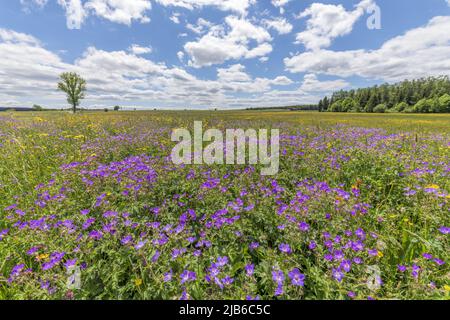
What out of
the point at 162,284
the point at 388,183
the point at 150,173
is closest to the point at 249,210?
the point at 162,284

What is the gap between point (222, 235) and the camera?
2084 mm

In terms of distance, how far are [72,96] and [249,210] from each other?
57.5 metres

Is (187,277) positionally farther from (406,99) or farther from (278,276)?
(406,99)

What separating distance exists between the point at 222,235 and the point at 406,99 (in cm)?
9502

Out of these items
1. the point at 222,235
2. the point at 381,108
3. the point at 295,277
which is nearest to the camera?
the point at 295,277

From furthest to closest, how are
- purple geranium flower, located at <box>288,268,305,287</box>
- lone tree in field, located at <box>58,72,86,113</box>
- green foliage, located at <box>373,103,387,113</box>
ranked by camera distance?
1. green foliage, located at <box>373,103,387,113</box>
2. lone tree in field, located at <box>58,72,86,113</box>
3. purple geranium flower, located at <box>288,268,305,287</box>

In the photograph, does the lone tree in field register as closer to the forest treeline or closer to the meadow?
the meadow

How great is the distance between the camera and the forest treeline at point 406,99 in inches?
2226

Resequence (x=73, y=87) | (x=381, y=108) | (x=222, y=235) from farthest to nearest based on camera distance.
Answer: (x=381, y=108) → (x=73, y=87) → (x=222, y=235)

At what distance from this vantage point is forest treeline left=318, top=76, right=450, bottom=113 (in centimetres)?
5653

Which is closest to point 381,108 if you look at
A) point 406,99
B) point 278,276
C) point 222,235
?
point 406,99

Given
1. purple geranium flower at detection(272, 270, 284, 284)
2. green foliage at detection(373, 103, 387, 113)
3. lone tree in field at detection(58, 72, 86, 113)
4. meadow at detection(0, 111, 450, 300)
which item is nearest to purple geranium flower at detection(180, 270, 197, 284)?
meadow at detection(0, 111, 450, 300)

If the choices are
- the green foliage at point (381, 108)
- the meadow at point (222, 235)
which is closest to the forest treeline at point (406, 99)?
the green foliage at point (381, 108)

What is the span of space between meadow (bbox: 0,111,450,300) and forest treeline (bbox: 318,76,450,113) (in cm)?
7955
